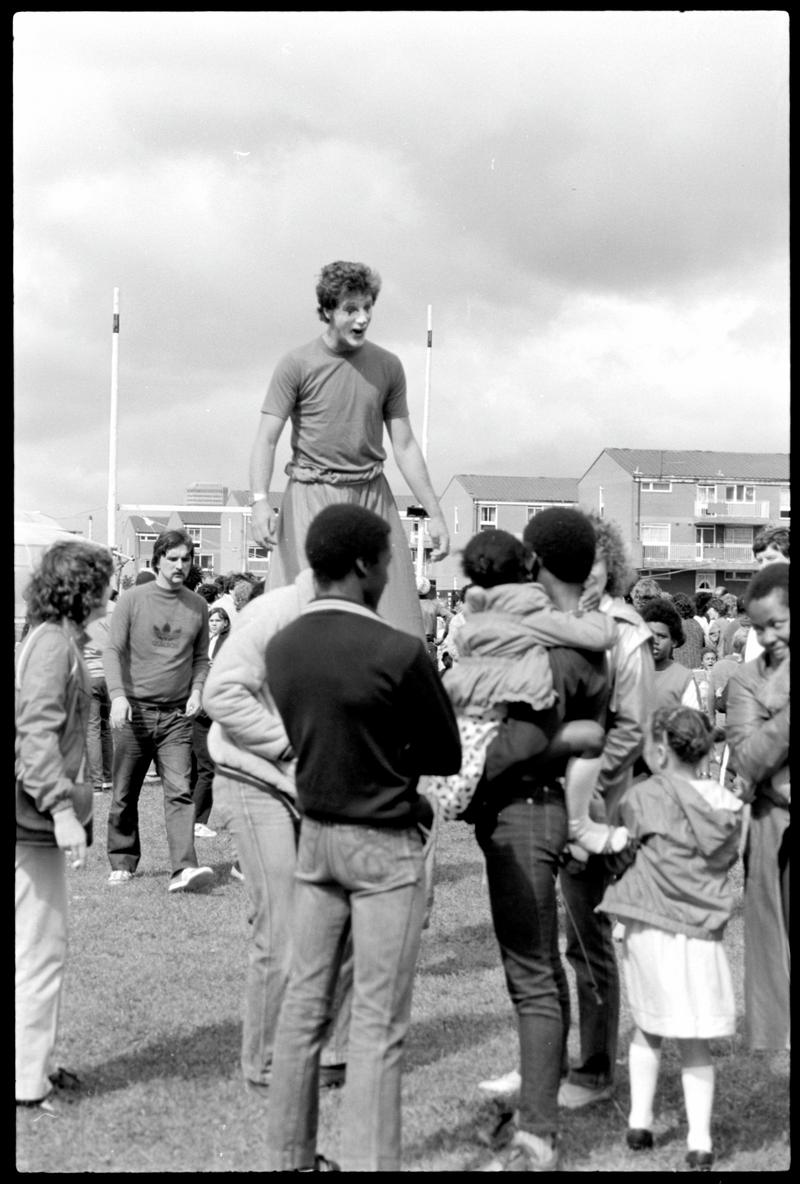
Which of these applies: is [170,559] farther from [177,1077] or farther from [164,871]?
[177,1077]

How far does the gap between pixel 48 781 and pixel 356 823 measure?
4.18ft

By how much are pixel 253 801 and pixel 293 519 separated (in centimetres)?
141

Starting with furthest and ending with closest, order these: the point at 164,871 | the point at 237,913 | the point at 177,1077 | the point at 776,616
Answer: the point at 164,871 < the point at 237,913 < the point at 177,1077 < the point at 776,616

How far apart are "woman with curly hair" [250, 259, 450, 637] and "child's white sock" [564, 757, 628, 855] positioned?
1554mm

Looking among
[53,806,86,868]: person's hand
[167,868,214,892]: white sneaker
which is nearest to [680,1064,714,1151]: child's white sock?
[53,806,86,868]: person's hand

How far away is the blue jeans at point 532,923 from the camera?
13.3 feet

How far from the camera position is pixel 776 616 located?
442 centimetres

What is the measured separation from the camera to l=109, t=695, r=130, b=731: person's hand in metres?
8.90

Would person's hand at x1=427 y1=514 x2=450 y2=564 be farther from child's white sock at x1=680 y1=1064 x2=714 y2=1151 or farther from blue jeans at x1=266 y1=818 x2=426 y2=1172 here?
child's white sock at x1=680 y1=1064 x2=714 y2=1151

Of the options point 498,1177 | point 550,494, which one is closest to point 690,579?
point 550,494

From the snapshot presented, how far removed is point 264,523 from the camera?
5.49m

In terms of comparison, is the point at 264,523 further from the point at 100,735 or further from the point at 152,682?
the point at 100,735

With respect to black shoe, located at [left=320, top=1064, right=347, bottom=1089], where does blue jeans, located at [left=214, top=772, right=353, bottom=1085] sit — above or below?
above

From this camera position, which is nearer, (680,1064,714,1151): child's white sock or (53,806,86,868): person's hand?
(680,1064,714,1151): child's white sock
